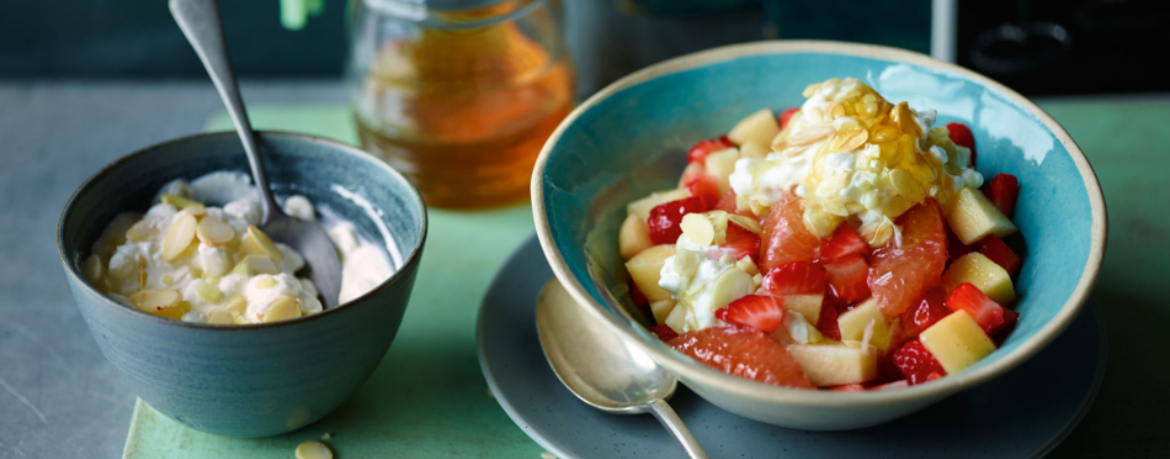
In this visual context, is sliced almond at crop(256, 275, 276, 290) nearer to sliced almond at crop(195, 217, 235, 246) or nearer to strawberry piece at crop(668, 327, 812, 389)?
sliced almond at crop(195, 217, 235, 246)

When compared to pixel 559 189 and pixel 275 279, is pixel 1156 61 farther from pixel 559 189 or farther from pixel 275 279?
pixel 275 279

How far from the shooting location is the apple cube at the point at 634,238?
120 centimetres

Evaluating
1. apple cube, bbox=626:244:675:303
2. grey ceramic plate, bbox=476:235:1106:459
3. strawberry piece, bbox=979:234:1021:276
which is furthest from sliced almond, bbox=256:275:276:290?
strawberry piece, bbox=979:234:1021:276

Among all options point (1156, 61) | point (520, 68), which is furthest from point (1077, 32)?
point (520, 68)

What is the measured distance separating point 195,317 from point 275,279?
10 cm

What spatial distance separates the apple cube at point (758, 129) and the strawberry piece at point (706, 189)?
111mm

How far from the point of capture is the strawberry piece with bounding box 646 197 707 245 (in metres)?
1.18

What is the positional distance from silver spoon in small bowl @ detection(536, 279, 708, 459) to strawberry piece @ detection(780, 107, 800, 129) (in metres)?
0.43

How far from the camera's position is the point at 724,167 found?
1249mm

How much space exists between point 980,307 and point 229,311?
0.90 meters

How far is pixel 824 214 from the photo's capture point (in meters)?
1.07

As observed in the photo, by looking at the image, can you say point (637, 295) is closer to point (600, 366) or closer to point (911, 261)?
point (600, 366)

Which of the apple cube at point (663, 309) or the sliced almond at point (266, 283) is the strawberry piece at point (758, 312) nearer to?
the apple cube at point (663, 309)

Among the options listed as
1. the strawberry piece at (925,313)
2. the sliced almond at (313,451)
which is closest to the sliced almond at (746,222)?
the strawberry piece at (925,313)
